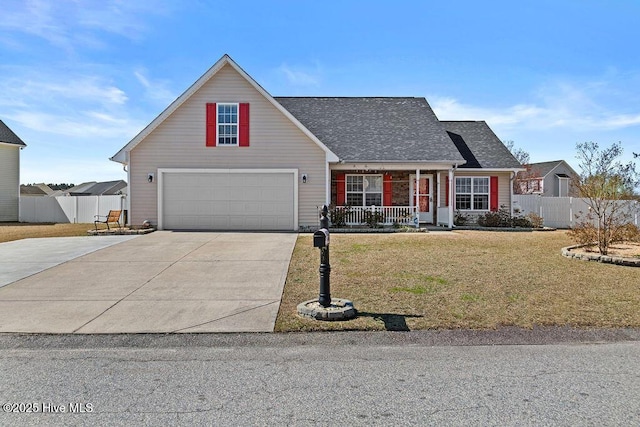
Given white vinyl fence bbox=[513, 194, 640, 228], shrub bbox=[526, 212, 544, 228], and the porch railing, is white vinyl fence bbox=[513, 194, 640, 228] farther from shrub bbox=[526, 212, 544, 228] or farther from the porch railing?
the porch railing

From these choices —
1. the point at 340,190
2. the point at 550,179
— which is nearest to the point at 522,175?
the point at 550,179

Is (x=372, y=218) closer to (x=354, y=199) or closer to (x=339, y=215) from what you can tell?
(x=339, y=215)

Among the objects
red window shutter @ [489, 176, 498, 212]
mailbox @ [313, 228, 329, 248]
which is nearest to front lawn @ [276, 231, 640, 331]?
mailbox @ [313, 228, 329, 248]

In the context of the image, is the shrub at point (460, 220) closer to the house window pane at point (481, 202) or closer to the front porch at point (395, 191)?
the front porch at point (395, 191)

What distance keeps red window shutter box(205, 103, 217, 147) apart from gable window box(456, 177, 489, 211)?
37.6ft

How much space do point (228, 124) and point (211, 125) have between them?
671 millimetres

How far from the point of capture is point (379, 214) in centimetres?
1858

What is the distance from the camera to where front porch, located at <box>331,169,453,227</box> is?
784 inches

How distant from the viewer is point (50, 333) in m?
5.56

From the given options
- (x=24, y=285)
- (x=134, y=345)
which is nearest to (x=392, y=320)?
(x=134, y=345)

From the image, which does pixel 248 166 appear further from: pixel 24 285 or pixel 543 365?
pixel 543 365

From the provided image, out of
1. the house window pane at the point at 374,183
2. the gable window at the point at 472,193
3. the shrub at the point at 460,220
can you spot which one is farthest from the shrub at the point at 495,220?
the house window pane at the point at 374,183

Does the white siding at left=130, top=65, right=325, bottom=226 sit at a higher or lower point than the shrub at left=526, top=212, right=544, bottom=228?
higher

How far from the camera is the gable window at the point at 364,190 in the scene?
66.3ft
